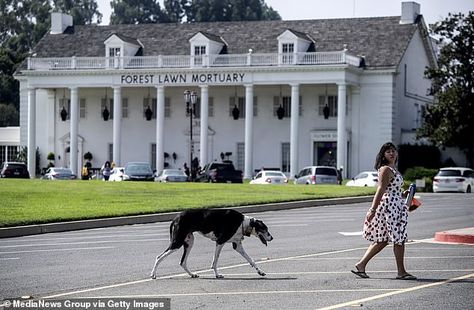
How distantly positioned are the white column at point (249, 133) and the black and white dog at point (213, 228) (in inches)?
2225

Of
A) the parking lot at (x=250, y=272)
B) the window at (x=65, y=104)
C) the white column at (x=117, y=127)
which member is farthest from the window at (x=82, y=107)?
the parking lot at (x=250, y=272)

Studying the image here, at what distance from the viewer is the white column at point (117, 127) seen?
254ft

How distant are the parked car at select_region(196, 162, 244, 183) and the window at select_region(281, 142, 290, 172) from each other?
11.5 meters

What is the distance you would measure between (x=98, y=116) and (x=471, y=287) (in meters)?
69.3

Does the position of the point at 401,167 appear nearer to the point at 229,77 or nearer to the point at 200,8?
the point at 229,77

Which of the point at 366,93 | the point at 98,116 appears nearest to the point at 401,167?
the point at 366,93

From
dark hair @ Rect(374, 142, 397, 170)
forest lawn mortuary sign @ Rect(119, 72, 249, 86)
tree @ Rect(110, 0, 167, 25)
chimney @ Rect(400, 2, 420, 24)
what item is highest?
tree @ Rect(110, 0, 167, 25)

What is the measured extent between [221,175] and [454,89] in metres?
15.4

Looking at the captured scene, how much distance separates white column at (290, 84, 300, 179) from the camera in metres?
71.9

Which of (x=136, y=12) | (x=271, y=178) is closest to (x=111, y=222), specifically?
(x=271, y=178)

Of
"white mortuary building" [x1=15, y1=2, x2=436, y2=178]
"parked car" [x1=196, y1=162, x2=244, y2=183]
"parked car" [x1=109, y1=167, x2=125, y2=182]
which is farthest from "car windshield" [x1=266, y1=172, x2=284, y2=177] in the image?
"parked car" [x1=109, y1=167, x2=125, y2=182]

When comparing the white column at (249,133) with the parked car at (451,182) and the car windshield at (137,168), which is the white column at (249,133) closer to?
the car windshield at (137,168)

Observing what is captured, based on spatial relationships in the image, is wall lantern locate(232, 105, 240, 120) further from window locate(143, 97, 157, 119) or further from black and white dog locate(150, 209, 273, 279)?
black and white dog locate(150, 209, 273, 279)

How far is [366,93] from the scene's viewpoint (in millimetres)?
75000
